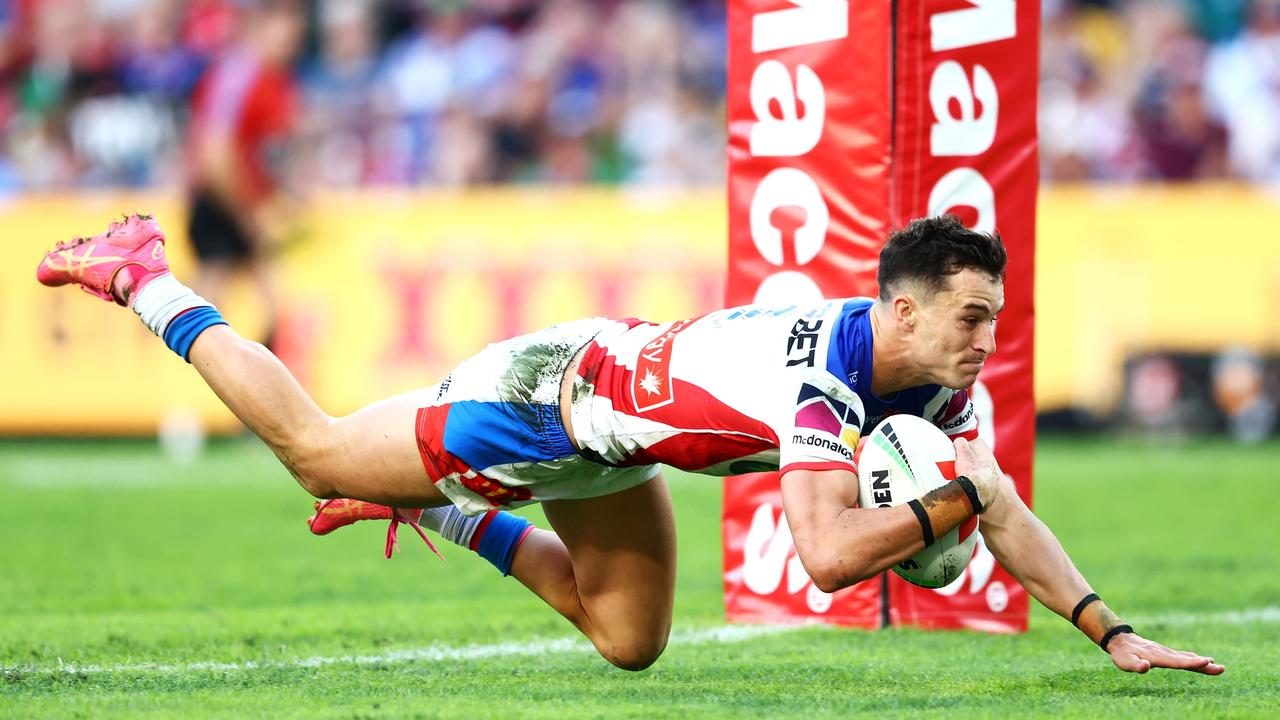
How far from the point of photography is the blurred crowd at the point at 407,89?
16.5m

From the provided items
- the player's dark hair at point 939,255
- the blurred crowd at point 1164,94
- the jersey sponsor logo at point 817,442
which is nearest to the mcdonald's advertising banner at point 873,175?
the player's dark hair at point 939,255

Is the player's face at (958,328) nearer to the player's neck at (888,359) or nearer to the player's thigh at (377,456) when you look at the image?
the player's neck at (888,359)

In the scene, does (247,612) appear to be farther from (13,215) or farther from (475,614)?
(13,215)

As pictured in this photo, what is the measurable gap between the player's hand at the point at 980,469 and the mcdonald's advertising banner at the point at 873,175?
5.01ft

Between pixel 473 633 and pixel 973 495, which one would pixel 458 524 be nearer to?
pixel 473 633

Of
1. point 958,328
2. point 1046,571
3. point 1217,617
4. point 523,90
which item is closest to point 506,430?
point 958,328

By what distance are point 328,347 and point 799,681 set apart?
982 cm

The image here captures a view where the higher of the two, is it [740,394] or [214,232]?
[214,232]

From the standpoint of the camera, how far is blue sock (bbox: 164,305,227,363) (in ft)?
18.4

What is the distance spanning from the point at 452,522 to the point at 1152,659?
231 centimetres

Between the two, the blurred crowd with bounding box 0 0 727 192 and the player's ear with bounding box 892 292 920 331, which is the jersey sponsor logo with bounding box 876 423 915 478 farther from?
the blurred crowd with bounding box 0 0 727 192

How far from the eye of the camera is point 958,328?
4965 mm

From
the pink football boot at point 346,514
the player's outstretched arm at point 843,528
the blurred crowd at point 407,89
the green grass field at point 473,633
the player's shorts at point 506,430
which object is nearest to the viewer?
the player's outstretched arm at point 843,528

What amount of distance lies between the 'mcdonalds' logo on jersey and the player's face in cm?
70
